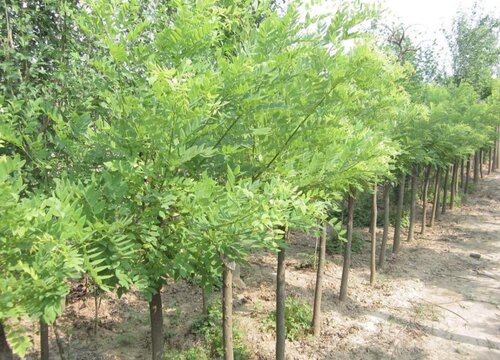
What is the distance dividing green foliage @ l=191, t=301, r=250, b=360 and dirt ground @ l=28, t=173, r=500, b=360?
0.67 feet

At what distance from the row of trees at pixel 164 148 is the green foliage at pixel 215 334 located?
2977mm

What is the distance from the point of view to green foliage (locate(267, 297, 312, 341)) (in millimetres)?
6953

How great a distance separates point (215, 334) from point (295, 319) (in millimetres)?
1593

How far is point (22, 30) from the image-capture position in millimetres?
3520

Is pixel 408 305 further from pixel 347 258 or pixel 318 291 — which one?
pixel 318 291

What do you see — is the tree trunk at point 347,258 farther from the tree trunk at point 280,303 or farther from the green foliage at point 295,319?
the tree trunk at point 280,303

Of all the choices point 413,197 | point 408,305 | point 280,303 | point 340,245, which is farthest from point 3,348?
point 413,197

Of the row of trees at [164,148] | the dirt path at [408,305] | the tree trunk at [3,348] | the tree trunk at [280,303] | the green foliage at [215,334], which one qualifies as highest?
the row of trees at [164,148]

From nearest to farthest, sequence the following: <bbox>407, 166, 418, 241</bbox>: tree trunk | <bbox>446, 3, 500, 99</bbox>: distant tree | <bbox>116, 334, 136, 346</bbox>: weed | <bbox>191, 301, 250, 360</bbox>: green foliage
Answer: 1. <bbox>191, 301, 250, 360</bbox>: green foliage
2. <bbox>116, 334, 136, 346</bbox>: weed
3. <bbox>407, 166, 418, 241</bbox>: tree trunk
4. <bbox>446, 3, 500, 99</bbox>: distant tree

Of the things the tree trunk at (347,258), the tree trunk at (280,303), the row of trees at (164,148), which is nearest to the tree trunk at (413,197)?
the tree trunk at (347,258)

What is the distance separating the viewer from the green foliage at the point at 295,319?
22.8 feet

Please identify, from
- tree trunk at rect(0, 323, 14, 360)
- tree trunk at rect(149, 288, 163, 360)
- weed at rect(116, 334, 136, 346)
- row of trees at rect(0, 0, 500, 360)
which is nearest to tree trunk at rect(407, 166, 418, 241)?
row of trees at rect(0, 0, 500, 360)

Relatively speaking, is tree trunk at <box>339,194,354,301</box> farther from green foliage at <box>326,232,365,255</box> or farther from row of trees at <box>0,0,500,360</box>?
row of trees at <box>0,0,500,360</box>

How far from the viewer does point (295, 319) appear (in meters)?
7.24
